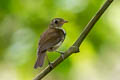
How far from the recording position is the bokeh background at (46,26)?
1.70 meters

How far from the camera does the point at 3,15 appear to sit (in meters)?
1.72

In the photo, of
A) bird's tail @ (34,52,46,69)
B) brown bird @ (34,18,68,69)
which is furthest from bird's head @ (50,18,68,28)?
bird's tail @ (34,52,46,69)

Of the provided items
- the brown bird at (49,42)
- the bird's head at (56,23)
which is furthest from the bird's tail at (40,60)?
the bird's head at (56,23)

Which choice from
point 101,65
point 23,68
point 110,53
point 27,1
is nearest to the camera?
point 23,68

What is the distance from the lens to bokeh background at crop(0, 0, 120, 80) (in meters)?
1.70

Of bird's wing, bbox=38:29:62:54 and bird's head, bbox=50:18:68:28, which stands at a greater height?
bird's wing, bbox=38:29:62:54

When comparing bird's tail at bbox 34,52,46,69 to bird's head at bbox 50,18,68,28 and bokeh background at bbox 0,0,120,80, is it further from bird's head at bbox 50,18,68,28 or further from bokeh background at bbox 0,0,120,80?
bird's head at bbox 50,18,68,28

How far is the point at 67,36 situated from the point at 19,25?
0.24 meters

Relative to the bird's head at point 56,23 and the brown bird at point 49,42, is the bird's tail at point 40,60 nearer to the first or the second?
the brown bird at point 49,42

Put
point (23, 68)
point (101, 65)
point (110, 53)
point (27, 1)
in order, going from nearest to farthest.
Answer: point (23, 68) < point (27, 1) < point (110, 53) < point (101, 65)

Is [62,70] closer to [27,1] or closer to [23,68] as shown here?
[23,68]

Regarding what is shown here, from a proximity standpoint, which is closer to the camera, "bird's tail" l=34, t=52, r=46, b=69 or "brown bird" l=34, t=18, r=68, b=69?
"bird's tail" l=34, t=52, r=46, b=69

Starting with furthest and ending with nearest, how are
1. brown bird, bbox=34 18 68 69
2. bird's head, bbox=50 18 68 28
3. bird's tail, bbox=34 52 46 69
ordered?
bird's head, bbox=50 18 68 28 < brown bird, bbox=34 18 68 69 < bird's tail, bbox=34 52 46 69

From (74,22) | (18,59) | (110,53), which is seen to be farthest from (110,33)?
(18,59)
